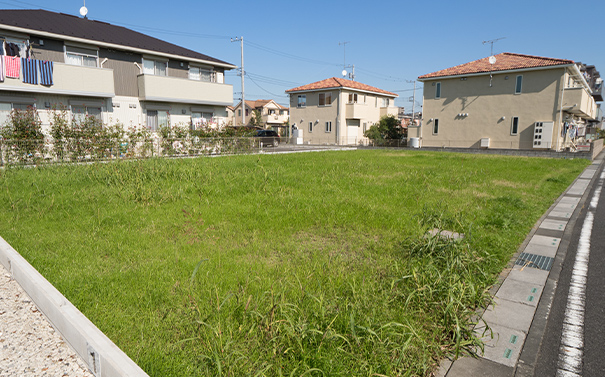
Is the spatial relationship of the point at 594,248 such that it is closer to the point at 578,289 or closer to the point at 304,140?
the point at 578,289

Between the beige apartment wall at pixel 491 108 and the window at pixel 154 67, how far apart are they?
2271 cm

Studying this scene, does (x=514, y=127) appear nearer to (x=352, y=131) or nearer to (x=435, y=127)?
(x=435, y=127)

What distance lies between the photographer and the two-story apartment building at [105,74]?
53.6 ft

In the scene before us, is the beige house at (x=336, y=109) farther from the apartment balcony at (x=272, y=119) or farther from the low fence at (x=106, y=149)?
the apartment balcony at (x=272, y=119)

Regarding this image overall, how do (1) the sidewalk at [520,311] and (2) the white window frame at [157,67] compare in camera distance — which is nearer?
(1) the sidewalk at [520,311]

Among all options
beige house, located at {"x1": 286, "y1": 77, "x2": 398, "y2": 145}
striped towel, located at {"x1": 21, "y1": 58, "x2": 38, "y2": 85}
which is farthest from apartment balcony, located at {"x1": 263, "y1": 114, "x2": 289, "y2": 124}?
striped towel, located at {"x1": 21, "y1": 58, "x2": 38, "y2": 85}

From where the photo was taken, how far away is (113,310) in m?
3.10

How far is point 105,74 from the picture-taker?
18172 mm

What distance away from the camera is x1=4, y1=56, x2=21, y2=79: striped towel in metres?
15.5

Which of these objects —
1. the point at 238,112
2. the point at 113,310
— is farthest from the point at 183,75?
the point at 238,112

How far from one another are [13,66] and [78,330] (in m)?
18.3

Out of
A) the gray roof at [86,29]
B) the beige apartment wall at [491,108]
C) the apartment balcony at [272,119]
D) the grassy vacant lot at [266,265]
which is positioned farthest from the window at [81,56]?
the apartment balcony at [272,119]

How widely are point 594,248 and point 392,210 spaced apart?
9.72 feet

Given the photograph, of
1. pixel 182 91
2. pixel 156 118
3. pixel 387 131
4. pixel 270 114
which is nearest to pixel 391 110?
pixel 387 131
